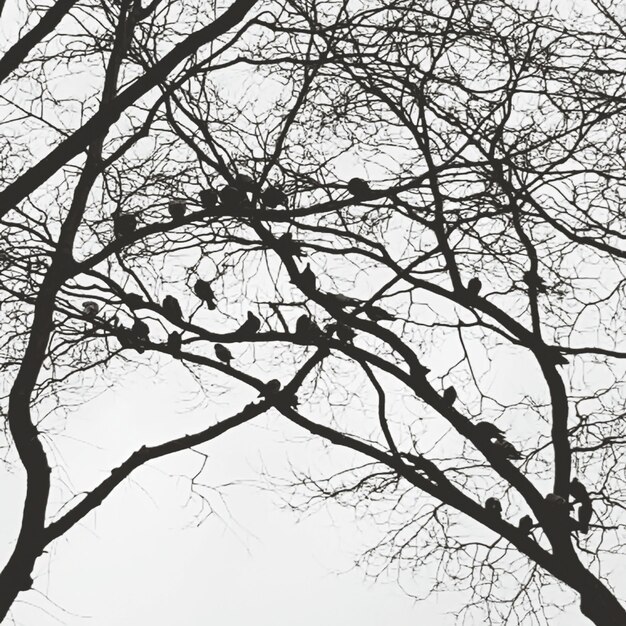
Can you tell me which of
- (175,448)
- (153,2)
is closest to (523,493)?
(175,448)

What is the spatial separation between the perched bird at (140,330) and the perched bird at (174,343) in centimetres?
24

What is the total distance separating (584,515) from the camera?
5.61 metres

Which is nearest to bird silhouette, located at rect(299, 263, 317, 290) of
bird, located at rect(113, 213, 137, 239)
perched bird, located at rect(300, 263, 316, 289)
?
perched bird, located at rect(300, 263, 316, 289)

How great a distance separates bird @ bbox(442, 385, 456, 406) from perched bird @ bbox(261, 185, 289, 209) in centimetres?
185

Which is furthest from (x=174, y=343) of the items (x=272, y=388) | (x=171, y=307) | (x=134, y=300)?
(x=272, y=388)

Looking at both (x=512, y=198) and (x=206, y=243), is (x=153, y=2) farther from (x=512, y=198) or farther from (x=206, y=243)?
(x=512, y=198)

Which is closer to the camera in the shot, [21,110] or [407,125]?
[21,110]

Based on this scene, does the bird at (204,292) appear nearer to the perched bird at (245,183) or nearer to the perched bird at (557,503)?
the perched bird at (245,183)

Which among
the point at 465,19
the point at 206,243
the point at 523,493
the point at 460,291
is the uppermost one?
the point at 465,19

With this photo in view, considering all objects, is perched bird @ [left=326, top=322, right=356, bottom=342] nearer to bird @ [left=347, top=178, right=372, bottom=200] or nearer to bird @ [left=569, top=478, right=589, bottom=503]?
bird @ [left=347, top=178, right=372, bottom=200]

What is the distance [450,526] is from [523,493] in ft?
3.16

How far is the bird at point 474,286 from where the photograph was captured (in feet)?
20.6

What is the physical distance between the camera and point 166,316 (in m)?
5.30

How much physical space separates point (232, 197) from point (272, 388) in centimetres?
107
